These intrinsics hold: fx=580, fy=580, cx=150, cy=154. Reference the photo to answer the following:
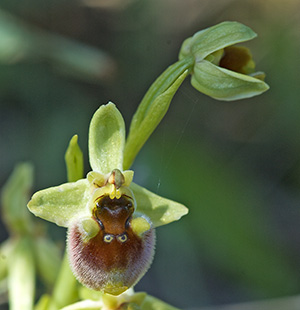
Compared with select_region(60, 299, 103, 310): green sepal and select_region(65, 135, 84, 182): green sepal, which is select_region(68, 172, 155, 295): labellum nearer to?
select_region(65, 135, 84, 182): green sepal

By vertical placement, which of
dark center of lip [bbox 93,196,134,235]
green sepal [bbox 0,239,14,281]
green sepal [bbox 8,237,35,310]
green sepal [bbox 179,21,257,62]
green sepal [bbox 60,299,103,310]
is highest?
green sepal [bbox 179,21,257,62]

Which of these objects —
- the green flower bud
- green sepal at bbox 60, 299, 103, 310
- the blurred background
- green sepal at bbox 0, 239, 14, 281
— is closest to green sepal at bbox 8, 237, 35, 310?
green sepal at bbox 0, 239, 14, 281

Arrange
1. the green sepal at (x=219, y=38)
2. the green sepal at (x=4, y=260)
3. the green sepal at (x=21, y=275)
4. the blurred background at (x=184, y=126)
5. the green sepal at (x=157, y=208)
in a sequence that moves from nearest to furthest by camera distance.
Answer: the green sepal at (x=157, y=208), the green sepal at (x=219, y=38), the green sepal at (x=21, y=275), the green sepal at (x=4, y=260), the blurred background at (x=184, y=126)

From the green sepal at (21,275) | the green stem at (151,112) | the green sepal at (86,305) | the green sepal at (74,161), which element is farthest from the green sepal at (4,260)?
the green stem at (151,112)

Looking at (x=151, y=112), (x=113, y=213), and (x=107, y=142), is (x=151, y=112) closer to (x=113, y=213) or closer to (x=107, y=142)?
(x=107, y=142)

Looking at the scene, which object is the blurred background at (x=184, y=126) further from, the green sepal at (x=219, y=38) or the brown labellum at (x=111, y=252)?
the brown labellum at (x=111, y=252)

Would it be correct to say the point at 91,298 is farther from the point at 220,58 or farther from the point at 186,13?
the point at 186,13
